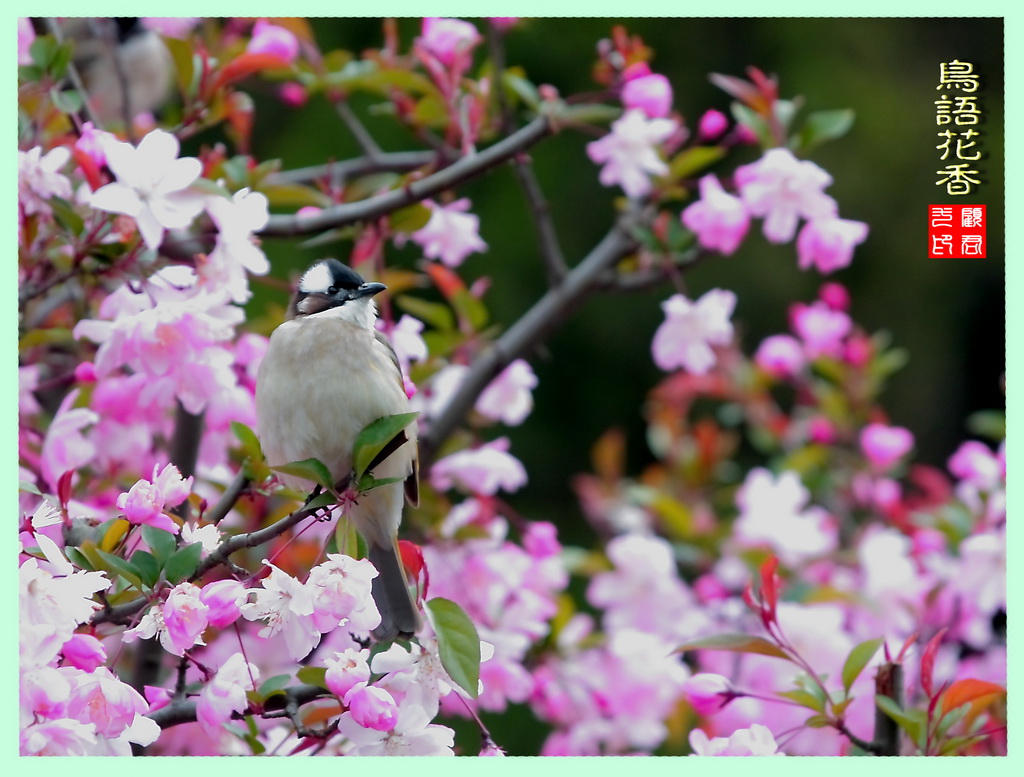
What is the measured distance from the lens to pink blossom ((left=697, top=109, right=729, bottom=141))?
5.08 feet

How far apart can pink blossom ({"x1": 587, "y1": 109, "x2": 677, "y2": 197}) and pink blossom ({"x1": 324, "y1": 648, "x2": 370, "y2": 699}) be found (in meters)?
0.76

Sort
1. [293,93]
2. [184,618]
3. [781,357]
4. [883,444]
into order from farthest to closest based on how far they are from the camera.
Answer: [781,357], [883,444], [293,93], [184,618]

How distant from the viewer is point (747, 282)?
3.60 m

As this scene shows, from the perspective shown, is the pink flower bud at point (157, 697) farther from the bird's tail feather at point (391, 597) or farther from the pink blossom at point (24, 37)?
the pink blossom at point (24, 37)

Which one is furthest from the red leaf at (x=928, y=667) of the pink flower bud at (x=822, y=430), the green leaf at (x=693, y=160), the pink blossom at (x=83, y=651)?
the pink flower bud at (x=822, y=430)

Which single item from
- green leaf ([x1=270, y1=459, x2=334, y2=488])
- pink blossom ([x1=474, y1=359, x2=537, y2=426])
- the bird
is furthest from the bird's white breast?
pink blossom ([x1=474, y1=359, x2=537, y2=426])

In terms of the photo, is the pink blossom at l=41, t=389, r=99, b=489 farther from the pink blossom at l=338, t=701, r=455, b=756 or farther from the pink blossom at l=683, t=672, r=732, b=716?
the pink blossom at l=683, t=672, r=732, b=716

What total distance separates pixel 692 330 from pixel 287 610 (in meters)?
0.79

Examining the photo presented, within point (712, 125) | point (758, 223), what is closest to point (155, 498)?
point (712, 125)

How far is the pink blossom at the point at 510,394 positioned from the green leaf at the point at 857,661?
0.59 m

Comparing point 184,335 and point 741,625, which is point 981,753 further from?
point 184,335

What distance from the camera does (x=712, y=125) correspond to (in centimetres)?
155

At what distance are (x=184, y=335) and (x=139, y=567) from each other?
0.29 metres

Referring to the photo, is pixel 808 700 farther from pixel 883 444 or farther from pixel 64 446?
pixel 883 444
